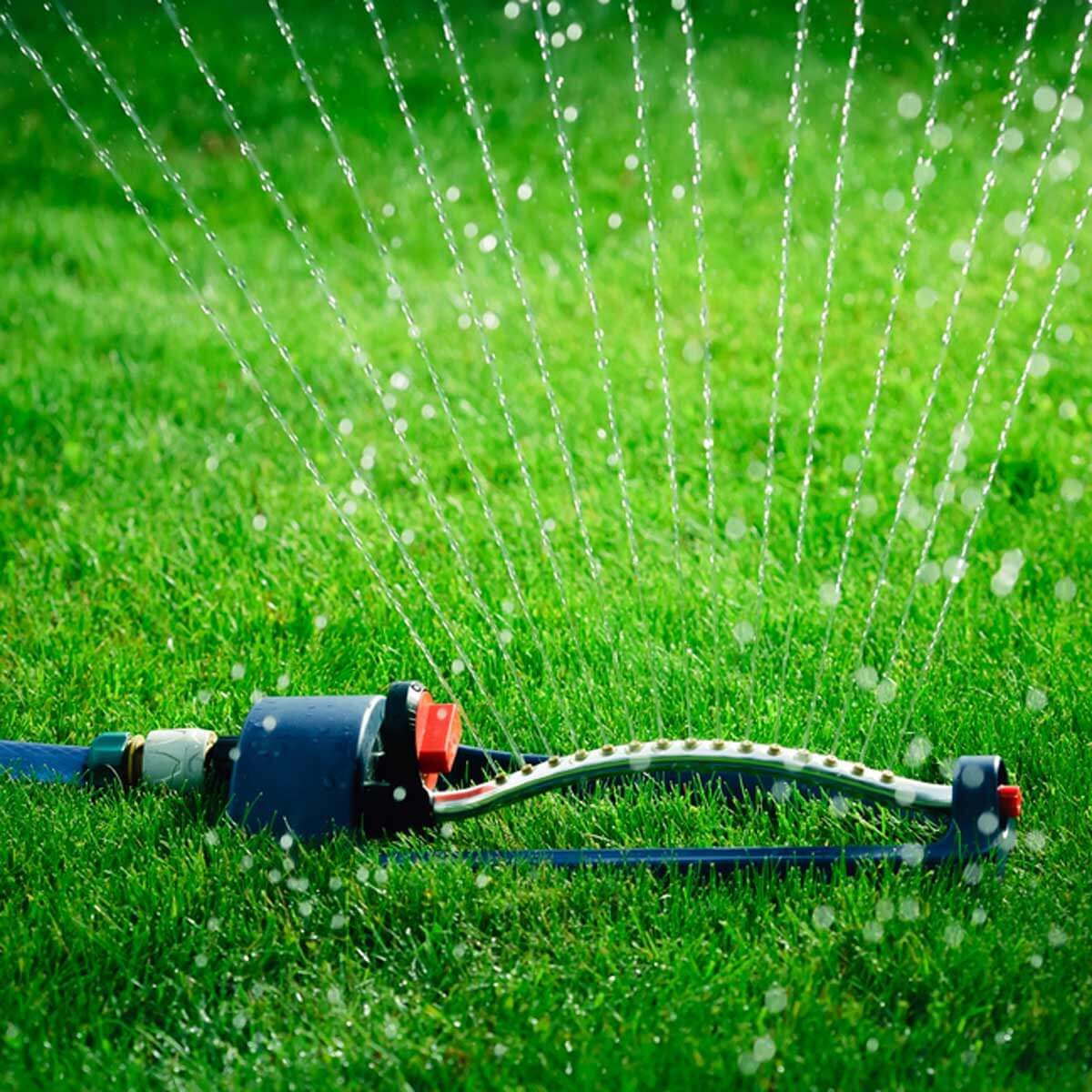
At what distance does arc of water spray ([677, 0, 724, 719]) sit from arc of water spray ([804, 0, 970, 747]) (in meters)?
0.19

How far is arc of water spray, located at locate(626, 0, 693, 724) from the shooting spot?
2.86 meters

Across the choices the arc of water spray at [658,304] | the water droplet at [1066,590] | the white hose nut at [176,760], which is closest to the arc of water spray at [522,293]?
the arc of water spray at [658,304]

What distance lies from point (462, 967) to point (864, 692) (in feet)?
3.00

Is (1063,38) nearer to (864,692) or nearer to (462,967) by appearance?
(864,692)

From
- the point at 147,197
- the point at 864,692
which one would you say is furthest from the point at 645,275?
the point at 864,692

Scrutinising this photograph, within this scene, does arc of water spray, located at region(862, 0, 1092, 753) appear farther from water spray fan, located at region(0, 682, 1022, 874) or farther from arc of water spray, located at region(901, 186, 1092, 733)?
water spray fan, located at region(0, 682, 1022, 874)

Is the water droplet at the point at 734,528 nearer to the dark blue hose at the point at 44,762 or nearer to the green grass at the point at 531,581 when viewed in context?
the green grass at the point at 531,581

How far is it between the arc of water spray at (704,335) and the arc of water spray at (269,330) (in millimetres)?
466

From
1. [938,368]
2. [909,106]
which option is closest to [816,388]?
[938,368]

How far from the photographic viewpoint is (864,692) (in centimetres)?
245

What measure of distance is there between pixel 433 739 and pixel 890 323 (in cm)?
169

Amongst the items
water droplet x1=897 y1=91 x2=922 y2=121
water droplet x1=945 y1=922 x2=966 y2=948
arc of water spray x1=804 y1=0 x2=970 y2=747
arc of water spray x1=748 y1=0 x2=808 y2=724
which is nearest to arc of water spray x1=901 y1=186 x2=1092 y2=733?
arc of water spray x1=804 y1=0 x2=970 y2=747

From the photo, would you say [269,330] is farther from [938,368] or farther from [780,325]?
[938,368]

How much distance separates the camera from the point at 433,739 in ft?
6.81
